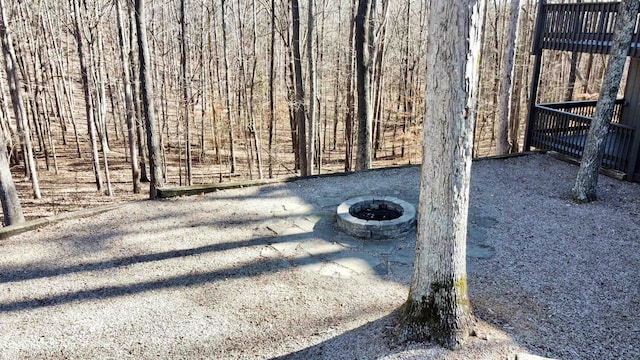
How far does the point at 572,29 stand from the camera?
903cm

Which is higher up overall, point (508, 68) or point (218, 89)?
point (508, 68)

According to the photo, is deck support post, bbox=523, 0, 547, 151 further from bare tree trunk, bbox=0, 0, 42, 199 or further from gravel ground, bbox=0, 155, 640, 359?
bare tree trunk, bbox=0, 0, 42, 199

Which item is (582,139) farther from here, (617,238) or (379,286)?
(379,286)

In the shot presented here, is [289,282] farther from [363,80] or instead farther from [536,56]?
[536,56]

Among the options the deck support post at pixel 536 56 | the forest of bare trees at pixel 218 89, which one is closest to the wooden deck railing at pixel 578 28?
the deck support post at pixel 536 56

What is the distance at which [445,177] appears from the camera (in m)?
3.57

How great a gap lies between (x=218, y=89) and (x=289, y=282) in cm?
1604

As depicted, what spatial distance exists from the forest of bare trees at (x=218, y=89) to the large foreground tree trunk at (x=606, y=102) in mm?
4242

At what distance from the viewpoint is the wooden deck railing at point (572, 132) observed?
863cm

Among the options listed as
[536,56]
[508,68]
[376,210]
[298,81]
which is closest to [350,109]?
[298,81]

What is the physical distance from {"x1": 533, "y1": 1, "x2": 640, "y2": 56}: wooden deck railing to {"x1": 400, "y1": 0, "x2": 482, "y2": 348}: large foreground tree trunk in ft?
21.5

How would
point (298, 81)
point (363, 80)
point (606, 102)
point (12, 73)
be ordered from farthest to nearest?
point (298, 81)
point (12, 73)
point (363, 80)
point (606, 102)

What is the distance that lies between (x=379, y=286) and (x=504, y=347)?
156cm

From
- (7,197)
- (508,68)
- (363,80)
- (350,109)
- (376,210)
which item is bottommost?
(7,197)
